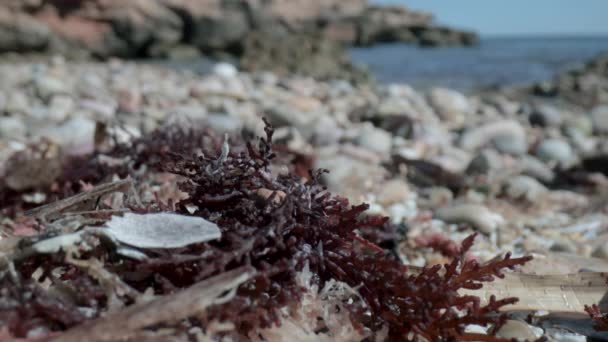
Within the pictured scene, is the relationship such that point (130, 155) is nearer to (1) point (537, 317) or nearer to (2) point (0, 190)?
(2) point (0, 190)

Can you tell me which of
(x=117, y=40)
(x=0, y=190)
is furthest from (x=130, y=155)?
(x=117, y=40)

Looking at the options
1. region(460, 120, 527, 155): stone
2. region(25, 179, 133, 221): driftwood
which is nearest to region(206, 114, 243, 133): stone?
region(460, 120, 527, 155): stone

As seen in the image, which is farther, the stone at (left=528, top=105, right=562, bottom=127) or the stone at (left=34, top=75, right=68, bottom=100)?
the stone at (left=528, top=105, right=562, bottom=127)

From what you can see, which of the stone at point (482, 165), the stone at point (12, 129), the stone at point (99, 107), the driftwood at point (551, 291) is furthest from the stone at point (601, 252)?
the stone at point (99, 107)

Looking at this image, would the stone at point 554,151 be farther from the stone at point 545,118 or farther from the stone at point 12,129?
the stone at point 12,129

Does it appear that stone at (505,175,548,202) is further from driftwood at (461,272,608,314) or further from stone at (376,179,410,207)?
driftwood at (461,272,608,314)

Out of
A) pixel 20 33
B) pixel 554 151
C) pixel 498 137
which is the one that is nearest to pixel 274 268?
pixel 554 151
